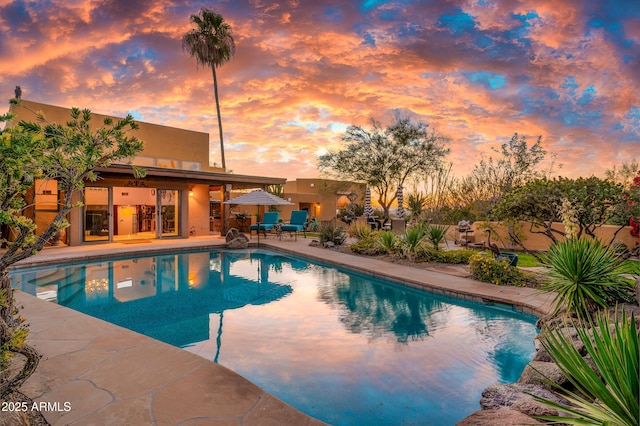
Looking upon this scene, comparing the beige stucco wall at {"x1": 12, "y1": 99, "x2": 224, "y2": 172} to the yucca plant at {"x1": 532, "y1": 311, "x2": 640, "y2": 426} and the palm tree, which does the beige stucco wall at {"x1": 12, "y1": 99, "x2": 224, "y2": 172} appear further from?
the yucca plant at {"x1": 532, "y1": 311, "x2": 640, "y2": 426}

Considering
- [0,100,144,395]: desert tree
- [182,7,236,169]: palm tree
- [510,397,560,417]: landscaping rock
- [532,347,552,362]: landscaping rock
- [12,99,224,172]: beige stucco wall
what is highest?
[182,7,236,169]: palm tree

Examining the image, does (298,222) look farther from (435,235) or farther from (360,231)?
(435,235)

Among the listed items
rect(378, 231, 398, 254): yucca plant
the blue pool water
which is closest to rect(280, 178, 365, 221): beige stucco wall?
rect(378, 231, 398, 254): yucca plant

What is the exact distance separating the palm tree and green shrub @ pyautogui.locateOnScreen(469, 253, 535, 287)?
21930 mm

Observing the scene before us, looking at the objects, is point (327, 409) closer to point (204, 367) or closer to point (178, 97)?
point (204, 367)

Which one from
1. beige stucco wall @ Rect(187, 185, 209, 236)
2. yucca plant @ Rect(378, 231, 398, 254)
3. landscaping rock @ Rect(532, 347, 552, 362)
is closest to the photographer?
landscaping rock @ Rect(532, 347, 552, 362)

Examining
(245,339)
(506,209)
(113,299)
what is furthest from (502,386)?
(113,299)

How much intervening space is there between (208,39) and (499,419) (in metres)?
25.4

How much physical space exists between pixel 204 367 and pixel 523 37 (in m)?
10.2

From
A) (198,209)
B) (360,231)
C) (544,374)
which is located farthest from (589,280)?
(198,209)

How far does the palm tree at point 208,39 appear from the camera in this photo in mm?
22516

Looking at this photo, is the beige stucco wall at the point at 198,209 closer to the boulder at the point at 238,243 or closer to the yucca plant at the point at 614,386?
the boulder at the point at 238,243

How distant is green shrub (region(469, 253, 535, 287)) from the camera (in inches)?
281

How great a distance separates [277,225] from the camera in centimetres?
1619
